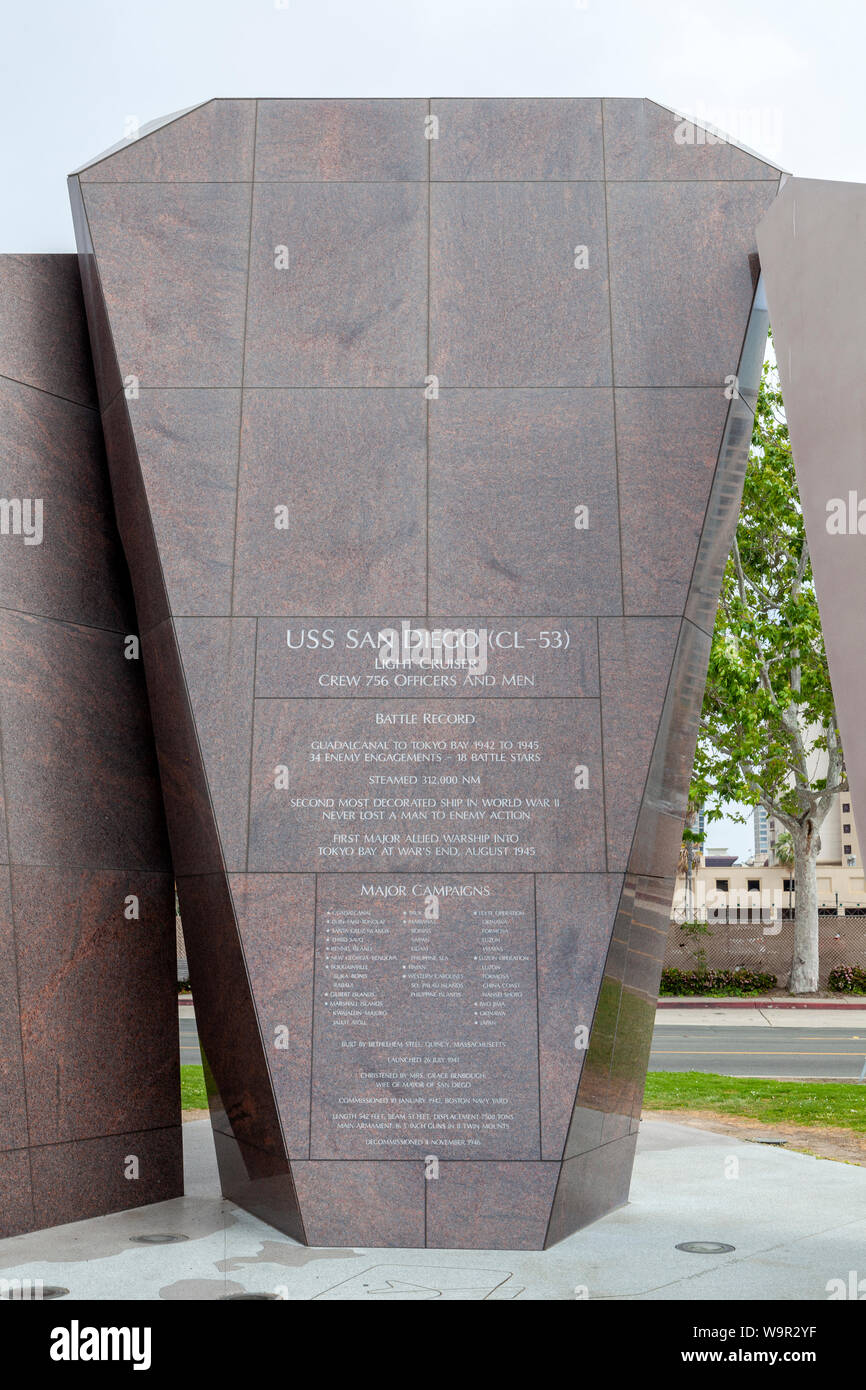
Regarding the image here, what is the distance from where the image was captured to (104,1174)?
823 cm

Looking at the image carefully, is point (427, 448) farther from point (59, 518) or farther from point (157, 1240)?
→ point (157, 1240)

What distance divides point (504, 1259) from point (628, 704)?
3.44m

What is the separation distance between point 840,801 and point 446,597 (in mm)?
84091

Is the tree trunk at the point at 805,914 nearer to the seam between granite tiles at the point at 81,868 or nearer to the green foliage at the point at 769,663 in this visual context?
the green foliage at the point at 769,663

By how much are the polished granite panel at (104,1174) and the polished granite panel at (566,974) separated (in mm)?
→ 2930

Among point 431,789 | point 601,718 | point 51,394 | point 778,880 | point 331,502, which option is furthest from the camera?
point 778,880

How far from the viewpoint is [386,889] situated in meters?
7.68

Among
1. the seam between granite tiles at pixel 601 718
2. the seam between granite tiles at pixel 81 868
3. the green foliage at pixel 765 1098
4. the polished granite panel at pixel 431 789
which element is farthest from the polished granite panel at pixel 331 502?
the green foliage at pixel 765 1098

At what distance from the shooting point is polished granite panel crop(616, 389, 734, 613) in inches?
319

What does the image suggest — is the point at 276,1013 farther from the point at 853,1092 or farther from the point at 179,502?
the point at 853,1092

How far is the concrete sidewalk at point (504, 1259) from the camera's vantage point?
636cm

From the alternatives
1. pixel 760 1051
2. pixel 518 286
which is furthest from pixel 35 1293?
pixel 760 1051
